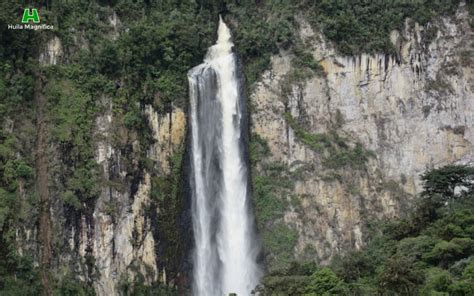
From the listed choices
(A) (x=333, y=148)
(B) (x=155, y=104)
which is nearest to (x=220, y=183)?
(B) (x=155, y=104)

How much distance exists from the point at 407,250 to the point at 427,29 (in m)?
16.4

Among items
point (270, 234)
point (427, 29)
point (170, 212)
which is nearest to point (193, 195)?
point (170, 212)

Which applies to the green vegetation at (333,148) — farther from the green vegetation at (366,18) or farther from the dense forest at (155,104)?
the green vegetation at (366,18)

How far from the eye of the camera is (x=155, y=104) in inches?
1603

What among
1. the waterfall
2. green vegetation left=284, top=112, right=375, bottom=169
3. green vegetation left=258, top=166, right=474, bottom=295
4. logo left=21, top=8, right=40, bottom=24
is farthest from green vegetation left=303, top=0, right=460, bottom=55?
logo left=21, top=8, right=40, bottom=24

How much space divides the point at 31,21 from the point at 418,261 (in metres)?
21.2

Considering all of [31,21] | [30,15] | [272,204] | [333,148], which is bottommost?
[272,204]

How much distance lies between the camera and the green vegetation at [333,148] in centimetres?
4228

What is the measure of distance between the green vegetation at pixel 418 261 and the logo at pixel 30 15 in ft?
54.2

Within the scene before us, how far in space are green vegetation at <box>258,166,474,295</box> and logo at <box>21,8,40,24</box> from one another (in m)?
16.5

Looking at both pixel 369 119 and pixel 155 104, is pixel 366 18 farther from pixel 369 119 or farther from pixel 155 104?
pixel 155 104

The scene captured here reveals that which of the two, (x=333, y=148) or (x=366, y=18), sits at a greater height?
(x=366, y=18)

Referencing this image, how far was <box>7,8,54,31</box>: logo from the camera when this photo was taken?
129 feet

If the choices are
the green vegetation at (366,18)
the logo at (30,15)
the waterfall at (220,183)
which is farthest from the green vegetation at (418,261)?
the logo at (30,15)
